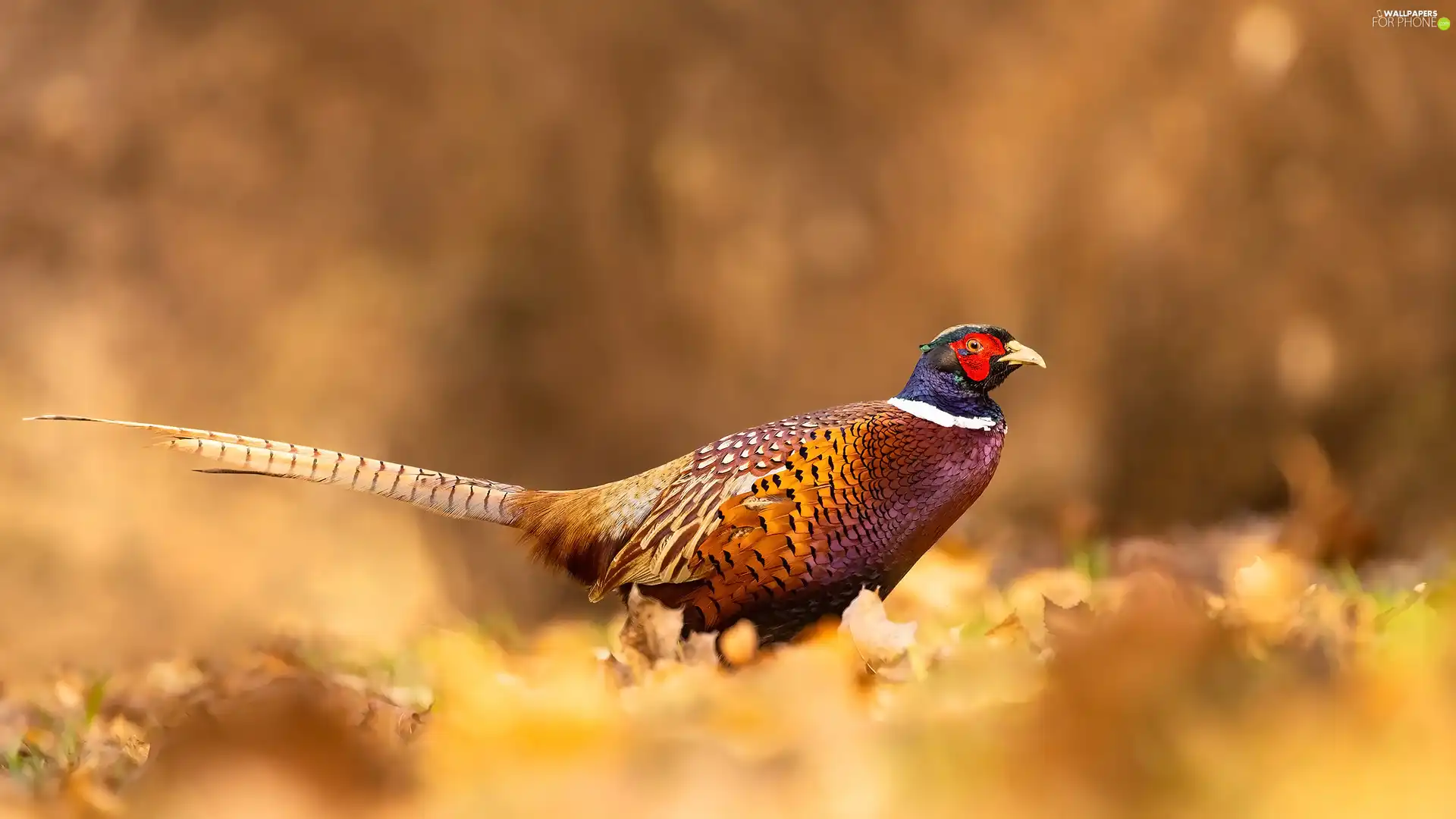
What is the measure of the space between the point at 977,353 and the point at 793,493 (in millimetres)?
640

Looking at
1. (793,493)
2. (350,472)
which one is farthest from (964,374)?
(350,472)

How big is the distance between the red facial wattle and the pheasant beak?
0.06 feet

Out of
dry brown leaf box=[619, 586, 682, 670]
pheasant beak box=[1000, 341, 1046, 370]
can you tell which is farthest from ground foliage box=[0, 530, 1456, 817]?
pheasant beak box=[1000, 341, 1046, 370]

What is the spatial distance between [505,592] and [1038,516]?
229cm

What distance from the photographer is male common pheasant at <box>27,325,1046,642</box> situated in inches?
112

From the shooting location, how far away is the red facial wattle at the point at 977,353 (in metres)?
3.10

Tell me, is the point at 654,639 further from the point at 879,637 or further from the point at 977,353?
the point at 977,353

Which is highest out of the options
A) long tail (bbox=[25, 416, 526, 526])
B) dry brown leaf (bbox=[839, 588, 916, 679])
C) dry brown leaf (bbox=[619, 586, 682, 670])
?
long tail (bbox=[25, 416, 526, 526])

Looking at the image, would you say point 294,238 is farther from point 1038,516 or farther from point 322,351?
point 1038,516

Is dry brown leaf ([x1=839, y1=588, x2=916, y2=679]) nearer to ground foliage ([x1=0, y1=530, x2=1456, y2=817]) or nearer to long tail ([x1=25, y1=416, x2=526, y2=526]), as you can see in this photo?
ground foliage ([x1=0, y1=530, x2=1456, y2=817])

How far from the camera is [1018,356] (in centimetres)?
310

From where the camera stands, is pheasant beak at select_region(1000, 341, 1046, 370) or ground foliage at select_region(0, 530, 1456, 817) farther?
pheasant beak at select_region(1000, 341, 1046, 370)

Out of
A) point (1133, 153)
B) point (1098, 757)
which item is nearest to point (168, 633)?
point (1133, 153)

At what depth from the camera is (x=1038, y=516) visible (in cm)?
523
